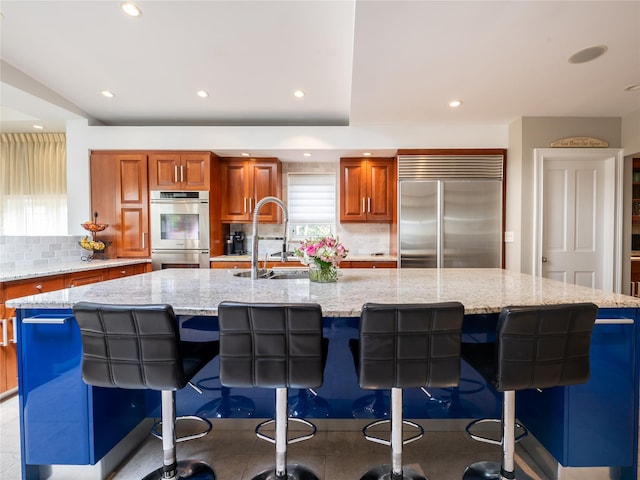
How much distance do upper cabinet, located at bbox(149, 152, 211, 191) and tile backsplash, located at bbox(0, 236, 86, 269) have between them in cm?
110

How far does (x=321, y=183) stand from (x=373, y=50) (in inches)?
93.7

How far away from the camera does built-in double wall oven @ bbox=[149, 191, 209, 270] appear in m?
3.66

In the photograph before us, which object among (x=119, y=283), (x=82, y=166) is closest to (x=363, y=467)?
(x=119, y=283)

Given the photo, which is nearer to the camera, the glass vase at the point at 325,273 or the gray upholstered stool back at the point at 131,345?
the gray upholstered stool back at the point at 131,345

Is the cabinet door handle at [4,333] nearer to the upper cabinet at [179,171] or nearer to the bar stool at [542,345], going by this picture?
the upper cabinet at [179,171]

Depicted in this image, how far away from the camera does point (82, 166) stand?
3.64m

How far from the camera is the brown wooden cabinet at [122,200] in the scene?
3660mm

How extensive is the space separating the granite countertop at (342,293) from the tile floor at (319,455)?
2.98 feet

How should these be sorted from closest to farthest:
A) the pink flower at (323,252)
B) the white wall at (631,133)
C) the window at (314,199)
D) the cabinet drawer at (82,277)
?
1. the pink flower at (323,252)
2. the cabinet drawer at (82,277)
3. the white wall at (631,133)
4. the window at (314,199)

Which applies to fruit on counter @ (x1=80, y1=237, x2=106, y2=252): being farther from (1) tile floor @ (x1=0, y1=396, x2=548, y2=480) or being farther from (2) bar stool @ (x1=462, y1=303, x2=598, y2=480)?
(2) bar stool @ (x1=462, y1=303, x2=598, y2=480)

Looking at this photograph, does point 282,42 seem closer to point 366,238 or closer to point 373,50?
point 373,50

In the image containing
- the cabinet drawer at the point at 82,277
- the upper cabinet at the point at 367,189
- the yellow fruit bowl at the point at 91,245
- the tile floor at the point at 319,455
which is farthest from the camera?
the upper cabinet at the point at 367,189

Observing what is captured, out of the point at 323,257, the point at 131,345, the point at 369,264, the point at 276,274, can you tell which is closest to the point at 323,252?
the point at 323,257

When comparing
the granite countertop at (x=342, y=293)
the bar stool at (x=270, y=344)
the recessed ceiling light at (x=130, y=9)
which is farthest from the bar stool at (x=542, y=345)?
the recessed ceiling light at (x=130, y=9)
